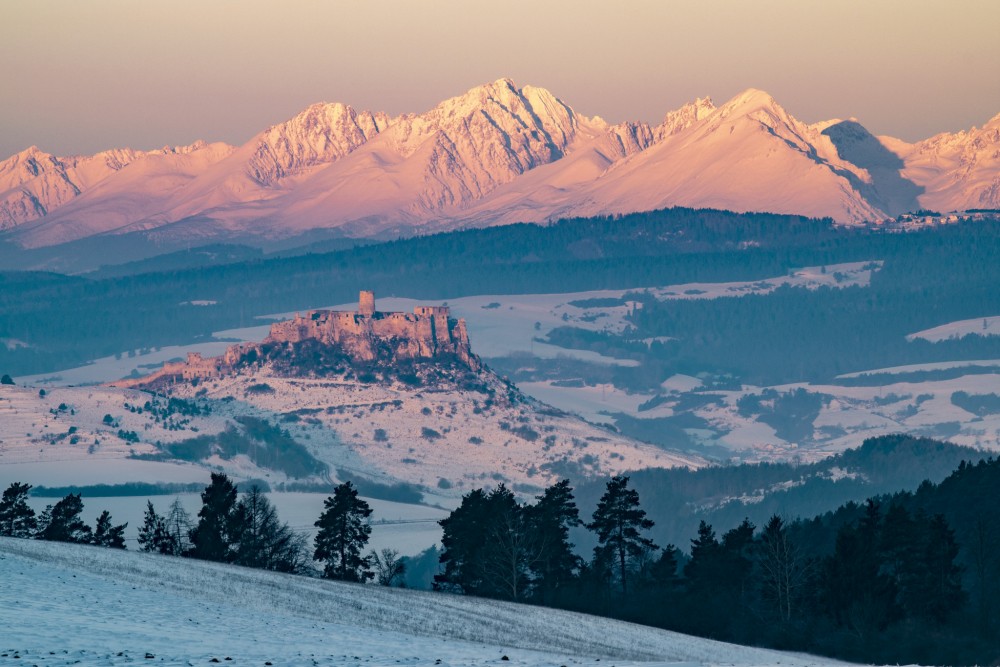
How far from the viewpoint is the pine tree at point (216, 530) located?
169m

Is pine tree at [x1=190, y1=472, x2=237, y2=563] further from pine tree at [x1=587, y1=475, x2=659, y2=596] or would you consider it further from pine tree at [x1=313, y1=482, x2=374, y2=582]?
pine tree at [x1=587, y1=475, x2=659, y2=596]

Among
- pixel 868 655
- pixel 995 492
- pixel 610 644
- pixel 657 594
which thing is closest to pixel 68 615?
pixel 610 644

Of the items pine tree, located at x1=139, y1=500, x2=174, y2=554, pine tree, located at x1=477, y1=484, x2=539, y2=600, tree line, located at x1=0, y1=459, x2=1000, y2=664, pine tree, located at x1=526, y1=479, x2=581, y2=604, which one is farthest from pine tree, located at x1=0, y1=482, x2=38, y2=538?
pine tree, located at x1=526, y1=479, x2=581, y2=604

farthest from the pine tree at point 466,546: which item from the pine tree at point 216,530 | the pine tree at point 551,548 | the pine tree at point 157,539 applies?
the pine tree at point 157,539

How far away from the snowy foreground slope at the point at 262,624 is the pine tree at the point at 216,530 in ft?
104

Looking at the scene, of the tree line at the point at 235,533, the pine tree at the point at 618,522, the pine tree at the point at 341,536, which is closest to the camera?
the tree line at the point at 235,533

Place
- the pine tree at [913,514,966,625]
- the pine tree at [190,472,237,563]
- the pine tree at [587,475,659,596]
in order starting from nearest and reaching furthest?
the pine tree at [913,514,966,625] → the pine tree at [190,472,237,563] → the pine tree at [587,475,659,596]

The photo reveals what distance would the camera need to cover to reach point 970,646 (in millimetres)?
127625

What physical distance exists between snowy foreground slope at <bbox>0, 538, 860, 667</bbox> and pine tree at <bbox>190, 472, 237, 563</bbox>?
104 feet

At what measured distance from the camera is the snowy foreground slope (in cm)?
9281

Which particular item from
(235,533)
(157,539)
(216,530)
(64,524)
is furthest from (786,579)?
(64,524)

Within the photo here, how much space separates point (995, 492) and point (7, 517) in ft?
284

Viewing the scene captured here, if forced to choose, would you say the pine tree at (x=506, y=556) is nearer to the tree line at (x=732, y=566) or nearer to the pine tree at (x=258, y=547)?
the tree line at (x=732, y=566)

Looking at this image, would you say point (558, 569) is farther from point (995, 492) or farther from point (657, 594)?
point (995, 492)
